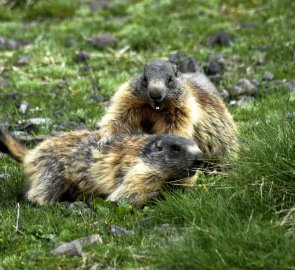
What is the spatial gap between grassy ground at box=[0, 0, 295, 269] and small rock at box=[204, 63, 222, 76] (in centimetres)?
21

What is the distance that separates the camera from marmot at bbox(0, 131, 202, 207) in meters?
7.43

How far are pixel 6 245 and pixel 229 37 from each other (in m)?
11.1

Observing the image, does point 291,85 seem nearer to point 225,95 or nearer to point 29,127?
point 225,95

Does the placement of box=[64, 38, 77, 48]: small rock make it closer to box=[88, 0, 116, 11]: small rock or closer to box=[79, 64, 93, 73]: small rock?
box=[79, 64, 93, 73]: small rock

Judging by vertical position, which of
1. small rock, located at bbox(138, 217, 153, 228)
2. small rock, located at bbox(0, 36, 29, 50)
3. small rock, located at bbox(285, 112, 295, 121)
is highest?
small rock, located at bbox(0, 36, 29, 50)

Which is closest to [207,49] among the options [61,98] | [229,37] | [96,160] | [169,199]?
[229,37]

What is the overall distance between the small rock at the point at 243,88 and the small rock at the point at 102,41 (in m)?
4.96

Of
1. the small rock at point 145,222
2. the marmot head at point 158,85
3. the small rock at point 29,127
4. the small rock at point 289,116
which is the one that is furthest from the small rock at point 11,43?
the small rock at point 145,222

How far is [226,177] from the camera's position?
274 inches

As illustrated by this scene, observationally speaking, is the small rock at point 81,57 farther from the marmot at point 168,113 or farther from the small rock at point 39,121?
the marmot at point 168,113

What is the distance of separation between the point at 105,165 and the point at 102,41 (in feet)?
30.8

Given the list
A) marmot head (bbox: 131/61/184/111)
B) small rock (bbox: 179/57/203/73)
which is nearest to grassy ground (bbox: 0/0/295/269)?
small rock (bbox: 179/57/203/73)

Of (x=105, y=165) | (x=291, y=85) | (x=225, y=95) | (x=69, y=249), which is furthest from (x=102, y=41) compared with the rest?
(x=69, y=249)

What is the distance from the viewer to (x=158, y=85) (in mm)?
8516
